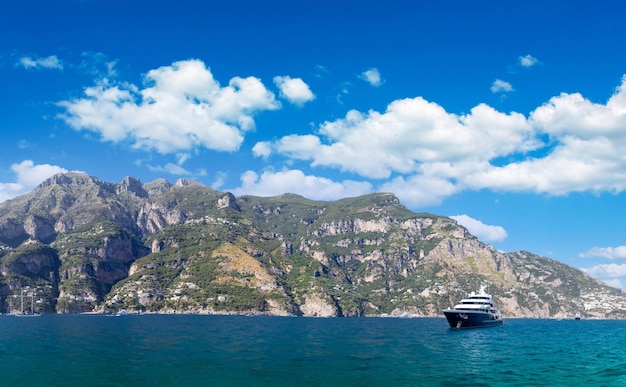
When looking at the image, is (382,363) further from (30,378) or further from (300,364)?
(30,378)

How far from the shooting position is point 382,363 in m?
70.1

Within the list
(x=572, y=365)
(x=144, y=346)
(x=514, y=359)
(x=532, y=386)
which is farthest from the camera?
(x=144, y=346)

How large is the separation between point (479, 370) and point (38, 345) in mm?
82092

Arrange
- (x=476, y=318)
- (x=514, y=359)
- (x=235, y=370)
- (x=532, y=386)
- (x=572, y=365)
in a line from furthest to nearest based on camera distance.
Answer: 1. (x=476, y=318)
2. (x=514, y=359)
3. (x=572, y=365)
4. (x=235, y=370)
5. (x=532, y=386)

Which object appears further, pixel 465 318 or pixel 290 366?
pixel 465 318

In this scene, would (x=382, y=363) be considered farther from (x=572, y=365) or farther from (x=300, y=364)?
(x=572, y=365)

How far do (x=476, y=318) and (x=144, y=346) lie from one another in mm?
121756

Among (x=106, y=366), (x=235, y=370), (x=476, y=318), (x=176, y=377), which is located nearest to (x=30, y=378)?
(x=106, y=366)

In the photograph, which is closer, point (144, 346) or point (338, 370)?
point (338, 370)

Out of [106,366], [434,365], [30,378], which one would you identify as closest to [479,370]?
[434,365]

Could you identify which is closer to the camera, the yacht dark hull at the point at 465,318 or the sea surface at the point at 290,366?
the sea surface at the point at 290,366

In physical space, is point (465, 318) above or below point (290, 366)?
below

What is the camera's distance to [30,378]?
53469 mm

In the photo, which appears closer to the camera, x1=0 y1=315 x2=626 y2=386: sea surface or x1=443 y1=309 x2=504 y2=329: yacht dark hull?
x1=0 y1=315 x2=626 y2=386: sea surface
